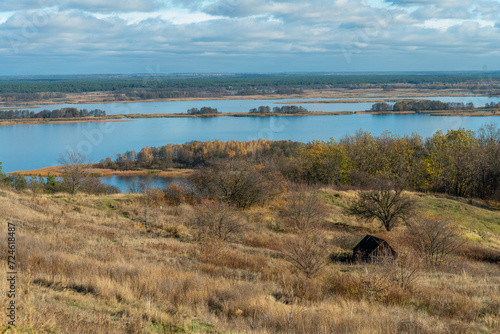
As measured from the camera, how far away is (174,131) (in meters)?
96.0

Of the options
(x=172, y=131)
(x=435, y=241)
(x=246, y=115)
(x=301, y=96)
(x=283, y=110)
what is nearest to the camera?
(x=435, y=241)

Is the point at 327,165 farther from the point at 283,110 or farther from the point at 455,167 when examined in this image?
the point at 283,110

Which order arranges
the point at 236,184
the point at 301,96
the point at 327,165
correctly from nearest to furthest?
the point at 236,184, the point at 327,165, the point at 301,96

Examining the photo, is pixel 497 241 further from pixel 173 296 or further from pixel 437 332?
pixel 173 296

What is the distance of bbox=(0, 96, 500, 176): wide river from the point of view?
7416 cm

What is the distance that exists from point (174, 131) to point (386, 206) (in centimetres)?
7896

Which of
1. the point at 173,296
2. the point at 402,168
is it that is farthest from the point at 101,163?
the point at 173,296

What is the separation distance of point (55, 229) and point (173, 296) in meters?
7.91

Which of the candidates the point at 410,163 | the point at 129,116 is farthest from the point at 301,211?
the point at 129,116

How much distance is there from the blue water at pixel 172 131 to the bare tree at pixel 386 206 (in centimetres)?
5173

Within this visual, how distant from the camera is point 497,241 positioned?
2241 cm

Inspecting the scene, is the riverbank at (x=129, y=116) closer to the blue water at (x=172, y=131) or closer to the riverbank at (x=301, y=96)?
the blue water at (x=172, y=131)

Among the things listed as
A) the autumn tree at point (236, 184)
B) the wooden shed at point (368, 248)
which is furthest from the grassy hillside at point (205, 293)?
the autumn tree at point (236, 184)

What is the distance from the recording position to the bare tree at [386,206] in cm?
2225
